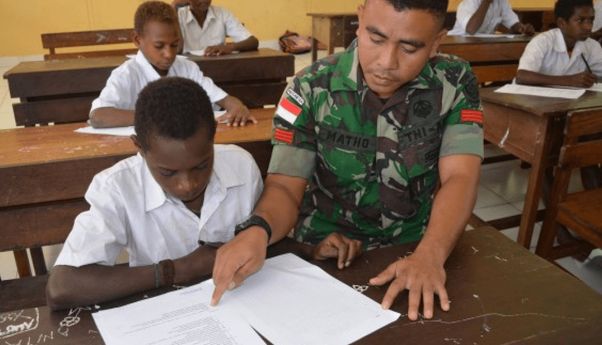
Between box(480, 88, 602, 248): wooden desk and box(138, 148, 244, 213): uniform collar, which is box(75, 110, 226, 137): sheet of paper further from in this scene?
box(480, 88, 602, 248): wooden desk

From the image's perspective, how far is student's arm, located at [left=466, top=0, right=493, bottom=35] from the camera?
4.30 meters

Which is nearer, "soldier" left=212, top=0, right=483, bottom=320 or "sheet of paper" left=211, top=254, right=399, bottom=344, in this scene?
"sheet of paper" left=211, top=254, right=399, bottom=344

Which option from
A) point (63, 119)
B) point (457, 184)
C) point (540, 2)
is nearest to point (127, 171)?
point (457, 184)

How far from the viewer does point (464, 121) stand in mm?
1181

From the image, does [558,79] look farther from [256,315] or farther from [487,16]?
[256,315]

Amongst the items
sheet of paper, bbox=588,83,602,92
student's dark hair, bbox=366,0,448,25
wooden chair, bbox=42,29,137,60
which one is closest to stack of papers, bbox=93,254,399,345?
student's dark hair, bbox=366,0,448,25

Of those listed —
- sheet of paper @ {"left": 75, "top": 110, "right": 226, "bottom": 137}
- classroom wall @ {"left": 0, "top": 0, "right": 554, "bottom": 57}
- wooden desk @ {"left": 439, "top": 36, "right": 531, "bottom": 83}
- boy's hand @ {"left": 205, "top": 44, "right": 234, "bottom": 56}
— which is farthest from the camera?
classroom wall @ {"left": 0, "top": 0, "right": 554, "bottom": 57}

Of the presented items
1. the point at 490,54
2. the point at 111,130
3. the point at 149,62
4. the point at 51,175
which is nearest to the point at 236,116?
the point at 111,130

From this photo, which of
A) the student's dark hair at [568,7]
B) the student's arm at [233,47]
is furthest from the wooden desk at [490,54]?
the student's arm at [233,47]

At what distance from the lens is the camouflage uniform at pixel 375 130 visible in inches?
46.2

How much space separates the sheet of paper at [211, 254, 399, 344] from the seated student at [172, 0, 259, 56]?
10.3 feet

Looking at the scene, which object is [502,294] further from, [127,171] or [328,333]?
[127,171]

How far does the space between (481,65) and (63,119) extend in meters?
2.92

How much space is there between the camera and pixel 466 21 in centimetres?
436
